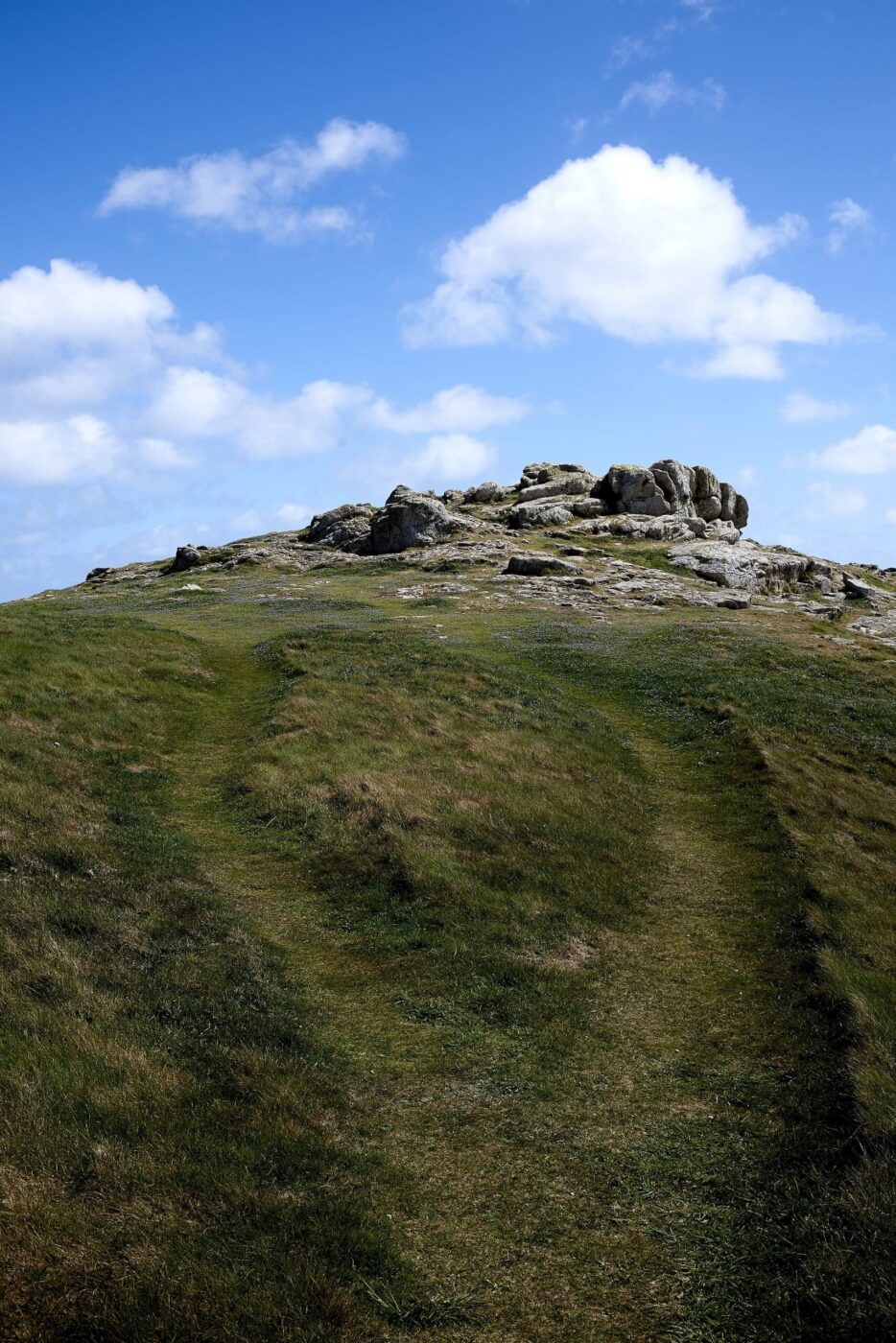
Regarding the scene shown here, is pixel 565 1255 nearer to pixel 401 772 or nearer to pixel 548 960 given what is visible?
pixel 548 960

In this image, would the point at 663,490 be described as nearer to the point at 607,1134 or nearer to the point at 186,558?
the point at 186,558

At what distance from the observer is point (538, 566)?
8962 centimetres

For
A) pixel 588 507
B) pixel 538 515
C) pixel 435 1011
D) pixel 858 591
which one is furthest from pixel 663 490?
pixel 435 1011

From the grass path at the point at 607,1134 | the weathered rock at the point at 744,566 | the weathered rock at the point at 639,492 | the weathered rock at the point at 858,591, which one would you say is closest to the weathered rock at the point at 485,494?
the weathered rock at the point at 639,492

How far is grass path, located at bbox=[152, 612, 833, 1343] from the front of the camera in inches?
351

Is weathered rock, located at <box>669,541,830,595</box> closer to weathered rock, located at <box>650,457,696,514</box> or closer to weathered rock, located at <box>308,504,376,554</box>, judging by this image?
weathered rock, located at <box>650,457,696,514</box>

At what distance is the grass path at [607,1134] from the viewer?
29.3 ft

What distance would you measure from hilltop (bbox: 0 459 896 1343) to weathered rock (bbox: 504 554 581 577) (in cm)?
5137

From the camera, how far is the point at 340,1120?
11.4 meters

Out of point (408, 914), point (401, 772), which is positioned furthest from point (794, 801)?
point (408, 914)

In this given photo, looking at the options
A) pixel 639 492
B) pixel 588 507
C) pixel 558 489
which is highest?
pixel 558 489

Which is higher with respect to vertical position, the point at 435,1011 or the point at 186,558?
the point at 186,558

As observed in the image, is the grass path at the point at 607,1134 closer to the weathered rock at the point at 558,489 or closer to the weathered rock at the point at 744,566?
the weathered rock at the point at 744,566

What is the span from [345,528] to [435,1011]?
112m
